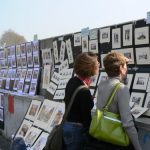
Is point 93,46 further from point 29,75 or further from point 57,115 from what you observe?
point 29,75

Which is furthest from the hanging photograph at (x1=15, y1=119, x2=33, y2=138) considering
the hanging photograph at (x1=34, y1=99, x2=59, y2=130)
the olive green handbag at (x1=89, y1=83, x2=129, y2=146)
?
the olive green handbag at (x1=89, y1=83, x2=129, y2=146)

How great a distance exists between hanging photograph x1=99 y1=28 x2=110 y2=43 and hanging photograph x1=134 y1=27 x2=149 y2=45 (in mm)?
584

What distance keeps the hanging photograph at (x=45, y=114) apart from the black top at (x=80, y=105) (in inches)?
95.3

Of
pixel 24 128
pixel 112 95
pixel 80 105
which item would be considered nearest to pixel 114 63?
pixel 112 95

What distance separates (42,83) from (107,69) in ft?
13.2

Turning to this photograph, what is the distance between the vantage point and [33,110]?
6.67 metres

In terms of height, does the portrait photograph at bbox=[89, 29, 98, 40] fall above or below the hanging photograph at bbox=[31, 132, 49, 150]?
above

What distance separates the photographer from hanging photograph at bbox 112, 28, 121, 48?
16.4 feet

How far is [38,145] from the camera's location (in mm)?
5961

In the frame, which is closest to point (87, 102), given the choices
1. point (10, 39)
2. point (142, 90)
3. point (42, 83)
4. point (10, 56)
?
point (142, 90)

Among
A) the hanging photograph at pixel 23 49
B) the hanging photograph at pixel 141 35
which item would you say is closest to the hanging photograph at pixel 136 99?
the hanging photograph at pixel 141 35

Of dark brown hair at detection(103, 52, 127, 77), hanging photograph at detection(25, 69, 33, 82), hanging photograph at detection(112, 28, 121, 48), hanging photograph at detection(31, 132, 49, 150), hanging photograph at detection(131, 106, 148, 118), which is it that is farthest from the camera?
hanging photograph at detection(25, 69, 33, 82)

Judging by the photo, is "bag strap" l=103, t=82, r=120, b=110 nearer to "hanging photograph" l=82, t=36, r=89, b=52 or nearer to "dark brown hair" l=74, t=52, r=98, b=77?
"dark brown hair" l=74, t=52, r=98, b=77

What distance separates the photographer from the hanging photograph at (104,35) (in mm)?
5212
